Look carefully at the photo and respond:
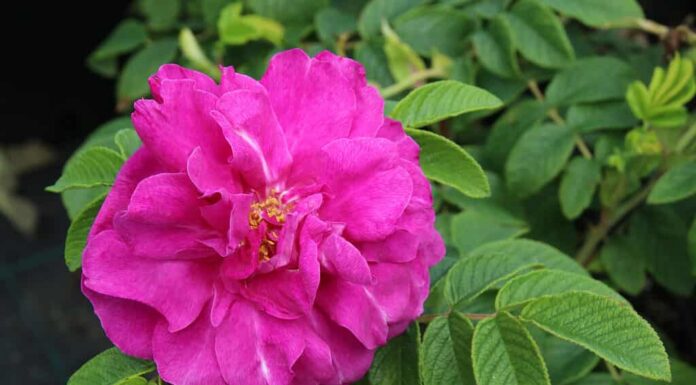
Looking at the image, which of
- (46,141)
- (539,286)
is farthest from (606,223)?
(46,141)

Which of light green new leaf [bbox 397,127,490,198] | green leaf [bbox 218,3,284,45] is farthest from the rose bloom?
green leaf [bbox 218,3,284,45]

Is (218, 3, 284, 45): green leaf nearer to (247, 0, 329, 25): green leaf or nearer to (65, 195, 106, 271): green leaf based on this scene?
(247, 0, 329, 25): green leaf

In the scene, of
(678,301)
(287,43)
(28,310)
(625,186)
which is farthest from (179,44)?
(28,310)

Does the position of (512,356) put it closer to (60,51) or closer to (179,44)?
(179,44)

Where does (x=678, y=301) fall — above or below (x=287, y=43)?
below

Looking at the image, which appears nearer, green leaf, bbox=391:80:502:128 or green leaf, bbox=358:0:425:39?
green leaf, bbox=391:80:502:128

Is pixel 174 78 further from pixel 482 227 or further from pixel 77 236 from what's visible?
pixel 482 227

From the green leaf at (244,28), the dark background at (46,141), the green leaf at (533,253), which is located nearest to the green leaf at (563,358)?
the green leaf at (533,253)
